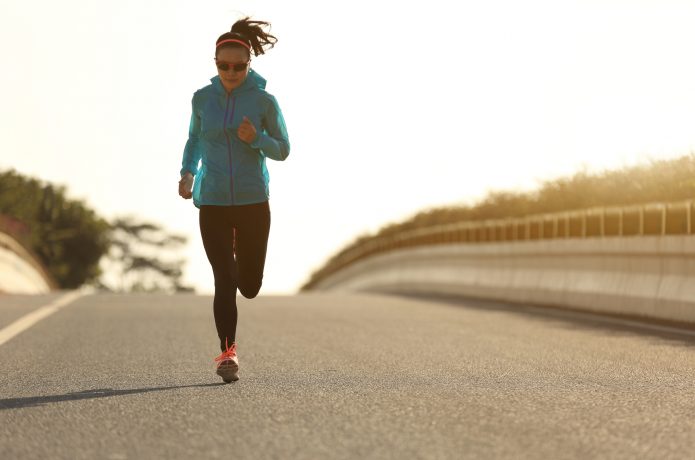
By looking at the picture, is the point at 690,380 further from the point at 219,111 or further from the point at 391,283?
the point at 391,283

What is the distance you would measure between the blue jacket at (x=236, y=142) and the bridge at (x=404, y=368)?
1230 millimetres

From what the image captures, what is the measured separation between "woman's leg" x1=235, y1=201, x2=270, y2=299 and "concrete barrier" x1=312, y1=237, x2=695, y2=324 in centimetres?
592

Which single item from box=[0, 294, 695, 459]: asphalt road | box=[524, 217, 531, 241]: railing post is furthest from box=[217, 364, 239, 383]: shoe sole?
box=[524, 217, 531, 241]: railing post

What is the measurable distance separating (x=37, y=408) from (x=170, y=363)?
8.46 feet

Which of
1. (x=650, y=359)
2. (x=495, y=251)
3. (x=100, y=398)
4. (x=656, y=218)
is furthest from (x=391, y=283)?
(x=100, y=398)

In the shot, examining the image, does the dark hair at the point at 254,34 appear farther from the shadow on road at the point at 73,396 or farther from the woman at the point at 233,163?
the shadow on road at the point at 73,396

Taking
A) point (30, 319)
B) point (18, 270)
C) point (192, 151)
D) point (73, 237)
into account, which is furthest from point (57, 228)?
Result: point (192, 151)

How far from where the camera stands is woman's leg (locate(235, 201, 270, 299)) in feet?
29.5

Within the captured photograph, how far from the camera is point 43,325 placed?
1370 cm

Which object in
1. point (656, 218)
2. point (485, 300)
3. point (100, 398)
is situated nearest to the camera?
point (100, 398)

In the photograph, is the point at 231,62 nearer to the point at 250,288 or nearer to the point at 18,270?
the point at 250,288

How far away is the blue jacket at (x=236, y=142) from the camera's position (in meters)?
8.89

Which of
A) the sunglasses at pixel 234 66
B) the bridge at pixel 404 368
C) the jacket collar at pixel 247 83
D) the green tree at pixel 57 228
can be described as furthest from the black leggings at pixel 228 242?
the green tree at pixel 57 228

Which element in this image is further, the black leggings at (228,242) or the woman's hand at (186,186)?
the woman's hand at (186,186)
